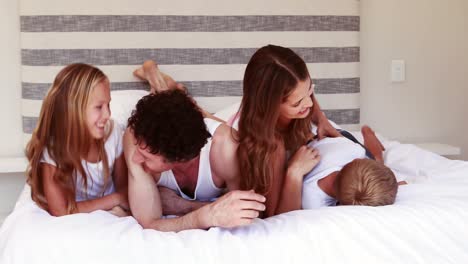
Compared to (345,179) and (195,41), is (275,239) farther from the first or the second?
(195,41)

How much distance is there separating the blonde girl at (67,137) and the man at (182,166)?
0.11 meters

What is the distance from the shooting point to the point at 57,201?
1494 mm

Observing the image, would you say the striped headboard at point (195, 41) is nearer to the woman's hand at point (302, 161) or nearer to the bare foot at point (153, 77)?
the bare foot at point (153, 77)

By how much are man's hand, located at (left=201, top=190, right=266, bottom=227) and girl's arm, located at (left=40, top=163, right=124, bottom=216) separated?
375 mm

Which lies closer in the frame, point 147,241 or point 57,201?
point 147,241

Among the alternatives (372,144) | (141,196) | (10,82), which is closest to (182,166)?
(141,196)

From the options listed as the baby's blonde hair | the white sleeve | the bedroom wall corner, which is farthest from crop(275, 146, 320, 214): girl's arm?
the bedroom wall corner

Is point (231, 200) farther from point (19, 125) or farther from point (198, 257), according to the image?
point (19, 125)

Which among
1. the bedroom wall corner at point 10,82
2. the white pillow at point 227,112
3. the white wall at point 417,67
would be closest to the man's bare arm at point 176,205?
the white pillow at point 227,112

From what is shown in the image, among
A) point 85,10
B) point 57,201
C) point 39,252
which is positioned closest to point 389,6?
point 85,10

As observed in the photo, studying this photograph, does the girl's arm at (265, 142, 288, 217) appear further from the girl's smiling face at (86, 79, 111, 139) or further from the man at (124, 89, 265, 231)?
the girl's smiling face at (86, 79, 111, 139)

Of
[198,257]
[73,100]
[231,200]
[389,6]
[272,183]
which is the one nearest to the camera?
[198,257]

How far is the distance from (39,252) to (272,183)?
681 millimetres

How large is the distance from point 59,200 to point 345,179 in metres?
0.77
